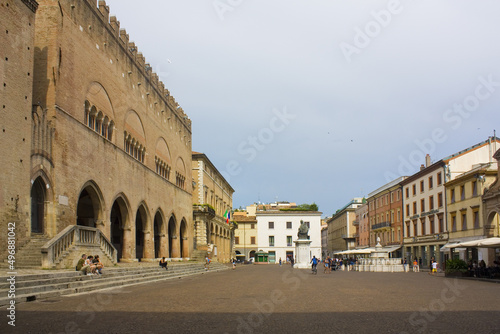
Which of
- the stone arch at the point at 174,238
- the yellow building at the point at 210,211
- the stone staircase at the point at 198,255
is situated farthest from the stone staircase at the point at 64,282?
the yellow building at the point at 210,211

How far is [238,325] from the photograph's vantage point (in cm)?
919

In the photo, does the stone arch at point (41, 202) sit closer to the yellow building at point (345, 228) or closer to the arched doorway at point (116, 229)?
the arched doorway at point (116, 229)

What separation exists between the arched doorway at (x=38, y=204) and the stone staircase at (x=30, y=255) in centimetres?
236

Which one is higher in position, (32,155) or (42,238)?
(32,155)

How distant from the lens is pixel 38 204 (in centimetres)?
2166

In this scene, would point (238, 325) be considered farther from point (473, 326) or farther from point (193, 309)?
point (473, 326)

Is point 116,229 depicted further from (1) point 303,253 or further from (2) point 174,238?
(1) point 303,253

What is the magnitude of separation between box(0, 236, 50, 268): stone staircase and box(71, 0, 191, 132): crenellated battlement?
11.6 metres

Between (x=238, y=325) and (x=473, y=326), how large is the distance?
4.17 m

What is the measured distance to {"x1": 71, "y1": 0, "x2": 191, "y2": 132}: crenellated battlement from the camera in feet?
87.5

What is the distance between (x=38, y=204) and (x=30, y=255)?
3.66 metres

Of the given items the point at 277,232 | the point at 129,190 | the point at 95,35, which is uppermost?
the point at 95,35

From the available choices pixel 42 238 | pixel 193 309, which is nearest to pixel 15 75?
pixel 42 238

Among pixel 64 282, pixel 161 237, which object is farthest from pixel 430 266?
pixel 64 282
